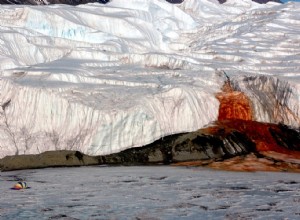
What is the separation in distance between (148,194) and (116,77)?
14.6 m

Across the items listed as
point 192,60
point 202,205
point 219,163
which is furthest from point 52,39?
point 202,205

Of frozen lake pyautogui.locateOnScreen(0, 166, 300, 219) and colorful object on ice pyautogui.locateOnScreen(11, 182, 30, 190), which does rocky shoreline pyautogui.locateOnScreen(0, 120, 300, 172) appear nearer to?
frozen lake pyautogui.locateOnScreen(0, 166, 300, 219)

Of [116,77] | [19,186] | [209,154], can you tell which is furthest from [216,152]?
[19,186]

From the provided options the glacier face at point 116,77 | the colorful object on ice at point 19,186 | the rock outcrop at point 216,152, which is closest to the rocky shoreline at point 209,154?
the rock outcrop at point 216,152

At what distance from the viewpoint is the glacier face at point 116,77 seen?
2631 cm

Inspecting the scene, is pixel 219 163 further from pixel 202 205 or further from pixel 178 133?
pixel 202 205

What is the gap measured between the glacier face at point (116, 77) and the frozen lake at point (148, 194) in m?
3.39

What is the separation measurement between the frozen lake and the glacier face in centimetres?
339

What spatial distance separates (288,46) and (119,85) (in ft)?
67.6

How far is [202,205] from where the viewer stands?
1558cm

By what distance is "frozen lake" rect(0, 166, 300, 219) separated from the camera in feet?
47.6

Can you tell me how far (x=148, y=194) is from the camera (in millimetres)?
17344

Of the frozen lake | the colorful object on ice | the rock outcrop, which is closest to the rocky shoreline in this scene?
the rock outcrop

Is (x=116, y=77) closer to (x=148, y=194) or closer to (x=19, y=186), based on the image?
(x=19, y=186)
